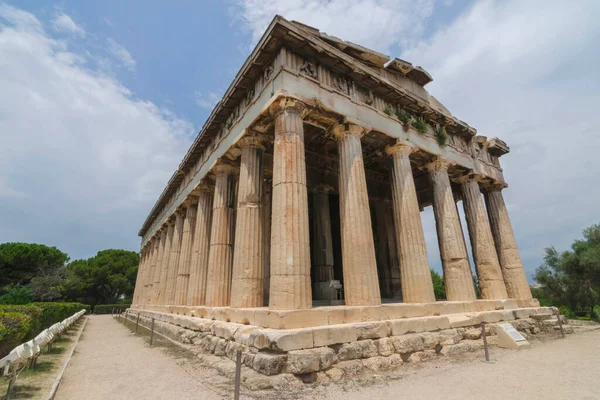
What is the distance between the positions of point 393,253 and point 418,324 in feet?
34.5

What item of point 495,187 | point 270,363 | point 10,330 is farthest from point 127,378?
point 495,187

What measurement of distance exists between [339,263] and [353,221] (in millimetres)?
9290

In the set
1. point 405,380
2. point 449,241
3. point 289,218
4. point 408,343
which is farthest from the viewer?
point 449,241

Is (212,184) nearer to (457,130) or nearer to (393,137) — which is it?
(393,137)

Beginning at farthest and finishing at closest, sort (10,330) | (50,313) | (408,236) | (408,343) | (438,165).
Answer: (50,313) < (438,165) < (408,236) < (408,343) < (10,330)

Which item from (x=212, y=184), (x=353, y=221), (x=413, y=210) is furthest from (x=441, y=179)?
(x=212, y=184)

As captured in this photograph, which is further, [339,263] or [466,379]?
[339,263]

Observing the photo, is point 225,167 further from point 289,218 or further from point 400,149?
point 400,149

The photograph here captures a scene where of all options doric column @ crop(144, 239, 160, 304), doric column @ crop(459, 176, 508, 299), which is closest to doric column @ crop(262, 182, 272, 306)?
doric column @ crop(459, 176, 508, 299)

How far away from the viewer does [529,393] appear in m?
4.59

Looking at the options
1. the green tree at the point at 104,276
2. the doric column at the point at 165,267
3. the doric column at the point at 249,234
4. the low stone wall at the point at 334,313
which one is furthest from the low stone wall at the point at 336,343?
the green tree at the point at 104,276

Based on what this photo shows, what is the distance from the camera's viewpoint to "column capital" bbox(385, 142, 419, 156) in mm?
10844

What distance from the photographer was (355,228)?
27.1 feet

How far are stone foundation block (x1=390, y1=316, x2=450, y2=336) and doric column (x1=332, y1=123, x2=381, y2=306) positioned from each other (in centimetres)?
77
